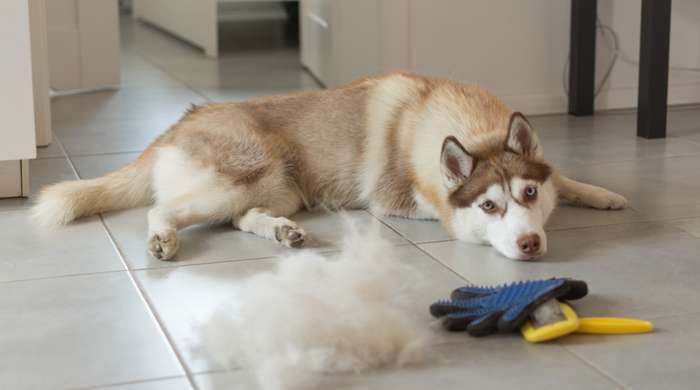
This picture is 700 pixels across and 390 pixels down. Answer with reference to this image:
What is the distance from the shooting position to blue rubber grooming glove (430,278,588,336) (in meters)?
1.97

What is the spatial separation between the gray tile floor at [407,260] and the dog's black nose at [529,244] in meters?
0.04

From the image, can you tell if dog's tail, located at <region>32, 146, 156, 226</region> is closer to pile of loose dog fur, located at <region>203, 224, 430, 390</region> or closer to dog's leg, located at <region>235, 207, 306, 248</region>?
dog's leg, located at <region>235, 207, 306, 248</region>

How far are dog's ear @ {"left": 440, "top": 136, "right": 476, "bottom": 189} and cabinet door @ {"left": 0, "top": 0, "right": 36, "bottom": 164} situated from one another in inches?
48.3

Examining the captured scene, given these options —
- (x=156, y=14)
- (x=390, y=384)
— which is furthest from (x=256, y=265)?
(x=156, y=14)

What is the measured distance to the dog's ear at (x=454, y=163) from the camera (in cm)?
250

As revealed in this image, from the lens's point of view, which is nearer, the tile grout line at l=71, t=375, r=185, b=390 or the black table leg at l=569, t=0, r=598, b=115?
the tile grout line at l=71, t=375, r=185, b=390

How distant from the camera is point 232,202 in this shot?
2.77 meters

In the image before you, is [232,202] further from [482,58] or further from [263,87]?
[263,87]

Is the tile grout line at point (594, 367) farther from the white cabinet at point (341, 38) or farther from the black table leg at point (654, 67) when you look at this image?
the white cabinet at point (341, 38)

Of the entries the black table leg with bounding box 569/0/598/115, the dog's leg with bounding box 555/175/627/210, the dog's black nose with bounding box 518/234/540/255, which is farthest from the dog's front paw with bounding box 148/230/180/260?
the black table leg with bounding box 569/0/598/115

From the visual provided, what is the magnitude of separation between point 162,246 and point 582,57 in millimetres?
2309

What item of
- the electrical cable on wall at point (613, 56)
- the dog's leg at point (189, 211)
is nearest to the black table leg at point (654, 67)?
the electrical cable on wall at point (613, 56)

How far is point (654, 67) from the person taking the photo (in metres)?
3.80

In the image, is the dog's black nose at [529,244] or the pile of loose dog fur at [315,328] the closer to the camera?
the pile of loose dog fur at [315,328]
